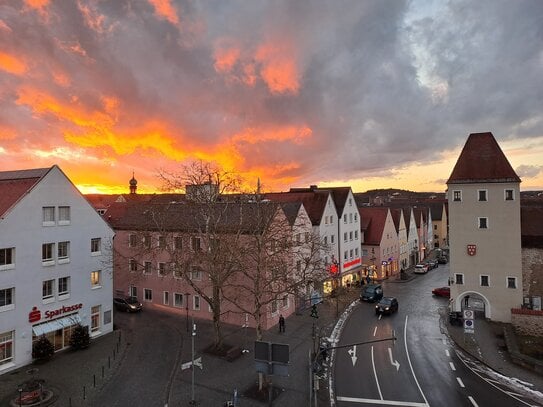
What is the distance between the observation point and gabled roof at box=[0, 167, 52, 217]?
28.7m

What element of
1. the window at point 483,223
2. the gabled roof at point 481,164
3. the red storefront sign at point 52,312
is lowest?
the red storefront sign at point 52,312

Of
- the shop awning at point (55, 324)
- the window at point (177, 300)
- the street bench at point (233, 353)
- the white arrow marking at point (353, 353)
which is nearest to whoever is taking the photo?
the shop awning at point (55, 324)

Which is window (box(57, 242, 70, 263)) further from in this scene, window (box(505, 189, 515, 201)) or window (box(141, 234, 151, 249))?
window (box(505, 189, 515, 201))

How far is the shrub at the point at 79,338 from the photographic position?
3109 centimetres

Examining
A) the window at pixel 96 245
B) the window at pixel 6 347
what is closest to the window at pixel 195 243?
the window at pixel 96 245

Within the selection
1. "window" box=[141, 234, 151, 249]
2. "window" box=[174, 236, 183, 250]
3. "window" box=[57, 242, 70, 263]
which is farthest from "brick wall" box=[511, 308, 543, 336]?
"window" box=[57, 242, 70, 263]

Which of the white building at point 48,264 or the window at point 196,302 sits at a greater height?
the white building at point 48,264

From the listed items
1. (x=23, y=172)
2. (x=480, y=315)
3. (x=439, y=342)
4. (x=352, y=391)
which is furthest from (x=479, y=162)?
(x=23, y=172)

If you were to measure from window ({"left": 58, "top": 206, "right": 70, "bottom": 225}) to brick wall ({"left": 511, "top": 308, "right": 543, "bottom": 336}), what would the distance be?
1662 inches

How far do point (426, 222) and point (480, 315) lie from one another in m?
60.6

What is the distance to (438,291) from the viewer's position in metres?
51.3

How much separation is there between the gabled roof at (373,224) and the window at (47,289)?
48556 millimetres

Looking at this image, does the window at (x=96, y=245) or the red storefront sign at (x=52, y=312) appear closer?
the red storefront sign at (x=52, y=312)

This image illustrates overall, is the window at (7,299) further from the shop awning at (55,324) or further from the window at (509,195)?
the window at (509,195)
